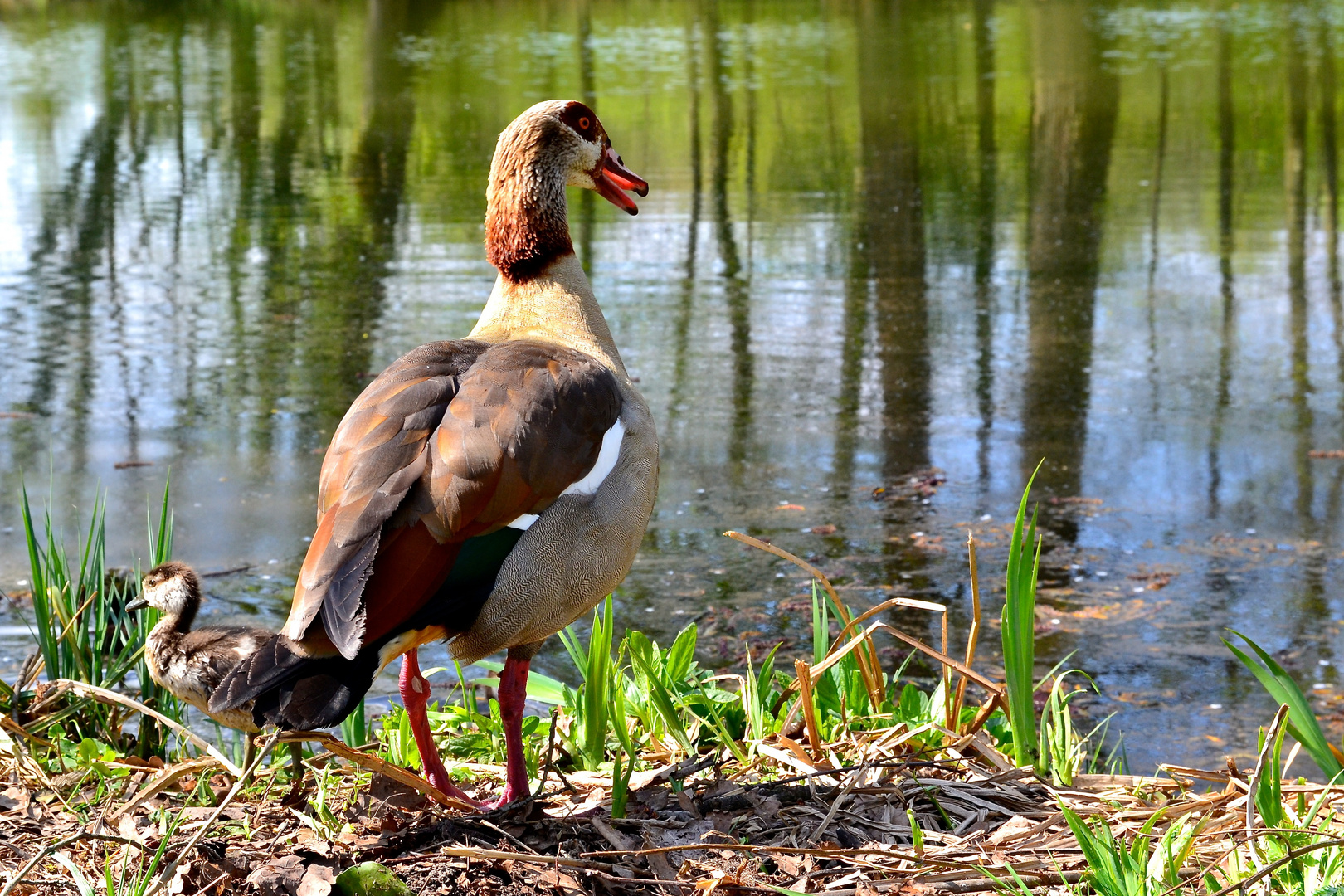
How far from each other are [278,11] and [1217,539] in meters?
34.7

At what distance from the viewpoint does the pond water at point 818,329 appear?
19.3 feet

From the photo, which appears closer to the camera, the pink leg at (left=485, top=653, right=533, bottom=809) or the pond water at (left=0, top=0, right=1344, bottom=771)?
the pink leg at (left=485, top=653, right=533, bottom=809)

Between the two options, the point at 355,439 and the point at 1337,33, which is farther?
the point at 1337,33

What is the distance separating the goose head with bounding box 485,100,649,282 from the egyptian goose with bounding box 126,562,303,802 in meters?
1.26

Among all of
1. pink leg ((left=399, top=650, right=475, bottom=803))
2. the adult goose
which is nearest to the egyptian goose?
pink leg ((left=399, top=650, right=475, bottom=803))

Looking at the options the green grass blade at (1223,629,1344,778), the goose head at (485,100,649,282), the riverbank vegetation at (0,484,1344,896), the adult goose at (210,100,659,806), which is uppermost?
the goose head at (485,100,649,282)

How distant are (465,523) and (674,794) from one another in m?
0.97

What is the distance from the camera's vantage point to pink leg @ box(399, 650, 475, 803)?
344cm

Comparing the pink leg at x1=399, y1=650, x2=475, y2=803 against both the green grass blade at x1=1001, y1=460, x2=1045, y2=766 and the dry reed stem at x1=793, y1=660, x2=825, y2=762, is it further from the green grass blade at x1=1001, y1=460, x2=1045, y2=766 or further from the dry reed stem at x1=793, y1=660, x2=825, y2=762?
the green grass blade at x1=1001, y1=460, x2=1045, y2=766

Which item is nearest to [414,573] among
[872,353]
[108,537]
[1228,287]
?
[108,537]

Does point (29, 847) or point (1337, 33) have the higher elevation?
point (1337, 33)

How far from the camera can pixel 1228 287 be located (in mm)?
10586

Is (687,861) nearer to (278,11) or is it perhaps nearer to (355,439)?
(355,439)

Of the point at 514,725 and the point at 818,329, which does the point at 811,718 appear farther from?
the point at 818,329
